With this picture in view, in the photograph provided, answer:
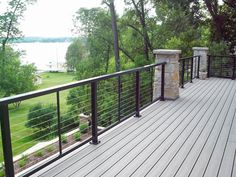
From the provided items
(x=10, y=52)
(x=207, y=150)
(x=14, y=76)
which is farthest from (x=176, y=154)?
(x=14, y=76)

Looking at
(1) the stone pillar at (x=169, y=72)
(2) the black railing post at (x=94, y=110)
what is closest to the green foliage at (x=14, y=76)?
(1) the stone pillar at (x=169, y=72)

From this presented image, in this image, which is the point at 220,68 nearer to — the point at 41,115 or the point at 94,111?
the point at 41,115

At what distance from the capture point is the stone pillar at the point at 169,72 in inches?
233

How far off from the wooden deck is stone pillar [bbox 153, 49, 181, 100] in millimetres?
686

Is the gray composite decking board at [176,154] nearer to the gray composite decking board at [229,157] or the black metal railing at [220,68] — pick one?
the gray composite decking board at [229,157]

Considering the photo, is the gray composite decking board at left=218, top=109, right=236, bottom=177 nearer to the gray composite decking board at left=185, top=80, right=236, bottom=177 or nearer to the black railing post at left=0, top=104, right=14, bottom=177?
the gray composite decking board at left=185, top=80, right=236, bottom=177

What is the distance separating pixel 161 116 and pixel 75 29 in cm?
1621

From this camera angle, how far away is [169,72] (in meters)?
6.01

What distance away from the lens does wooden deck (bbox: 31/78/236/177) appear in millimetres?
2781

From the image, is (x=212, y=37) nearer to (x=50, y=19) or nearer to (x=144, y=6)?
(x=144, y=6)

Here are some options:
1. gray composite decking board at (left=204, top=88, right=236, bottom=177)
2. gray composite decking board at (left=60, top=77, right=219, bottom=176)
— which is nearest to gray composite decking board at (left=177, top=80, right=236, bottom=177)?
gray composite decking board at (left=204, top=88, right=236, bottom=177)

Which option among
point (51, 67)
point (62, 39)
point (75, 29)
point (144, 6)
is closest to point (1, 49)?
point (75, 29)

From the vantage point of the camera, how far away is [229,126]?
4.34 meters

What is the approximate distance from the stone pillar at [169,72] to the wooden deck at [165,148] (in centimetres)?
69
